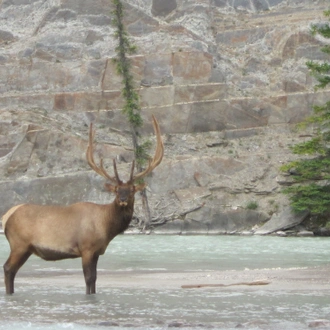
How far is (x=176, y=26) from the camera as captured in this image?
183 ft

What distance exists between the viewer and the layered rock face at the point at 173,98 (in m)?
44.7

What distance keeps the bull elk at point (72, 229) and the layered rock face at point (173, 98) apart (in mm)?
27377

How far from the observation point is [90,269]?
14.1 metres

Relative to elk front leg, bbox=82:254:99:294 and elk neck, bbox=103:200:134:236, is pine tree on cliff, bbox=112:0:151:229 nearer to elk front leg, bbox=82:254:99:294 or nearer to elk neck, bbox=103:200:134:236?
elk front leg, bbox=82:254:99:294

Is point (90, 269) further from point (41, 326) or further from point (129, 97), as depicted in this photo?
point (129, 97)

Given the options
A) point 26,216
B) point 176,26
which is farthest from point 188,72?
point 26,216

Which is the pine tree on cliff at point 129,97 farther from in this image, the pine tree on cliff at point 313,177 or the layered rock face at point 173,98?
the pine tree on cliff at point 313,177

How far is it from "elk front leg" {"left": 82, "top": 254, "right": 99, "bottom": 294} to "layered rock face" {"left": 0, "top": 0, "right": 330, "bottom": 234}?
2726 cm

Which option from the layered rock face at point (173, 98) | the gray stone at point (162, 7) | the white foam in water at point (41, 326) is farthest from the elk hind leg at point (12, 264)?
the gray stone at point (162, 7)

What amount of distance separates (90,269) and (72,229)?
0.73 m

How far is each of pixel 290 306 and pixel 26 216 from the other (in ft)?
15.5

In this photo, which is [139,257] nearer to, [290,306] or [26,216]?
[26,216]

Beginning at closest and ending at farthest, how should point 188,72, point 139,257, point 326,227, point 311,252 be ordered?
point 139,257 → point 311,252 → point 326,227 → point 188,72

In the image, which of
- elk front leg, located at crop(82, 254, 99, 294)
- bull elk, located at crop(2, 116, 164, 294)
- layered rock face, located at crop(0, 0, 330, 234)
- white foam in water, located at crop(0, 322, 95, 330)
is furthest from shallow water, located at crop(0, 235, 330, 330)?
layered rock face, located at crop(0, 0, 330, 234)
